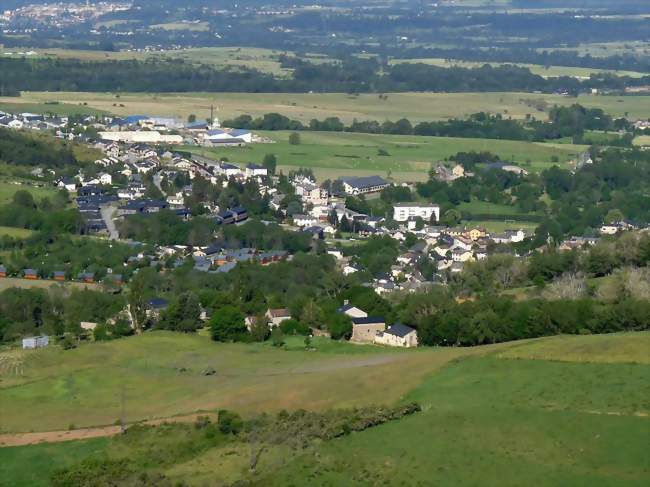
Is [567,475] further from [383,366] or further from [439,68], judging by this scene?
Result: [439,68]

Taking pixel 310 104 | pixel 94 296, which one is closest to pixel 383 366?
pixel 94 296

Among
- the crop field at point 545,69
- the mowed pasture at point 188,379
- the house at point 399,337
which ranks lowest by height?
the crop field at point 545,69

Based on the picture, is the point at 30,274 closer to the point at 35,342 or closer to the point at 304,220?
the point at 35,342

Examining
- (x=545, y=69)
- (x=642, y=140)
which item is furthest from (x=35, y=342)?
(x=545, y=69)

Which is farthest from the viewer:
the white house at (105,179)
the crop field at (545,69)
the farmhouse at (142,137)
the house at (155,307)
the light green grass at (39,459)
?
the crop field at (545,69)

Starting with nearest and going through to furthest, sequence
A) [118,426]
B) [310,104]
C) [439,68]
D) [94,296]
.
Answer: [118,426]
[94,296]
[310,104]
[439,68]

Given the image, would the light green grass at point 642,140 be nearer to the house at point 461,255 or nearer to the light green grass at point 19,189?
the house at point 461,255

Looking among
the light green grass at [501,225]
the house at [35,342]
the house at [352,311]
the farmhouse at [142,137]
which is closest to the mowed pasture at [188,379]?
the house at [35,342]
